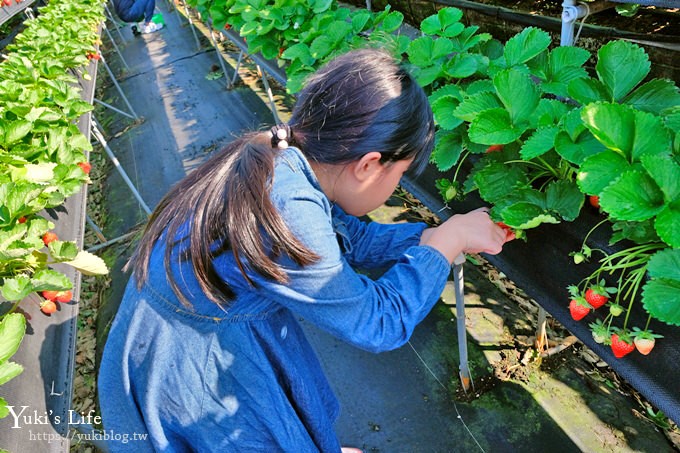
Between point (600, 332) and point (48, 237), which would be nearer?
point (600, 332)

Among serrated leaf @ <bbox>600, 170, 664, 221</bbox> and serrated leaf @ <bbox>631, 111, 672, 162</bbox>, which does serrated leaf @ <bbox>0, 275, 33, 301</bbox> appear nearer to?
serrated leaf @ <bbox>600, 170, 664, 221</bbox>

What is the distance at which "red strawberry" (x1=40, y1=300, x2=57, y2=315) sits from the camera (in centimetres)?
184

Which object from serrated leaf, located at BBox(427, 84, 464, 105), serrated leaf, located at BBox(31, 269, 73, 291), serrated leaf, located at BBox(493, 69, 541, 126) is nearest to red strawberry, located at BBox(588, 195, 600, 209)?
serrated leaf, located at BBox(493, 69, 541, 126)

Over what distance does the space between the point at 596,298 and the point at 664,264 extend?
6.9 inches

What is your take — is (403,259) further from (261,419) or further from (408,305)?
(261,419)

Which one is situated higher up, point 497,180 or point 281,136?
point 281,136

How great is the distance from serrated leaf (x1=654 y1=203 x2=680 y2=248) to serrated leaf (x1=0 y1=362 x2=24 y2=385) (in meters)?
1.52

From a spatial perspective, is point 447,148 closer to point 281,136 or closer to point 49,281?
point 281,136

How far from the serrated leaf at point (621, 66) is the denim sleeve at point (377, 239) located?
654 mm

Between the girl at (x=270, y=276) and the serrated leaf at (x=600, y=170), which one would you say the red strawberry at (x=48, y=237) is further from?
the serrated leaf at (x=600, y=170)

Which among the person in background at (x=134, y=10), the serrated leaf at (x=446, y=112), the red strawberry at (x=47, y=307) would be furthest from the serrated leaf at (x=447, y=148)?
the person in background at (x=134, y=10)

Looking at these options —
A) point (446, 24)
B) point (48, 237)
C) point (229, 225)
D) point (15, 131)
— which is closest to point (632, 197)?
point (229, 225)

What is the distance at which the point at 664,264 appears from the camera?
101 centimetres

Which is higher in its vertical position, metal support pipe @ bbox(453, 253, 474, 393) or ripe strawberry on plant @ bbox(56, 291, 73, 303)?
ripe strawberry on plant @ bbox(56, 291, 73, 303)
